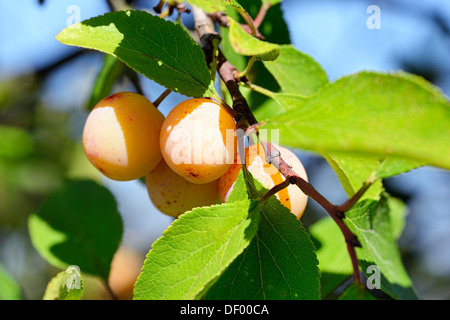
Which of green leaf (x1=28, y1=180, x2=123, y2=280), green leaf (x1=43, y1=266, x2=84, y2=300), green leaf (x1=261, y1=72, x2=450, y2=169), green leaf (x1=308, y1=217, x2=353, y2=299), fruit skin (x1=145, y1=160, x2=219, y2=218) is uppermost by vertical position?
green leaf (x1=261, y1=72, x2=450, y2=169)

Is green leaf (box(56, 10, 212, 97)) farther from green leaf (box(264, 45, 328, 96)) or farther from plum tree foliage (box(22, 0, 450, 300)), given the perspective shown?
green leaf (box(264, 45, 328, 96))

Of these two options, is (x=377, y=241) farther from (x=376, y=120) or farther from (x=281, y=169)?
(x=376, y=120)

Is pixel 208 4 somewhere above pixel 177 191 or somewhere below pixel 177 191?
above

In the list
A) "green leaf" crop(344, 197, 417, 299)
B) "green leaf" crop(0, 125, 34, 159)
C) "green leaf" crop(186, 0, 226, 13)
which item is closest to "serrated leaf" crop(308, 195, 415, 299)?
"green leaf" crop(344, 197, 417, 299)

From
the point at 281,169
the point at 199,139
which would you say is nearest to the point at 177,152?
the point at 199,139

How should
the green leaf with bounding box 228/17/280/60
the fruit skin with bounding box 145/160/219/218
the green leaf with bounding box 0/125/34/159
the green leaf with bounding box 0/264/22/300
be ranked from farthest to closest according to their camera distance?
the green leaf with bounding box 0/125/34/159 → the green leaf with bounding box 0/264/22/300 → the fruit skin with bounding box 145/160/219/218 → the green leaf with bounding box 228/17/280/60

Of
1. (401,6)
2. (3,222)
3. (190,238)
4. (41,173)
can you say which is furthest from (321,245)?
(3,222)
